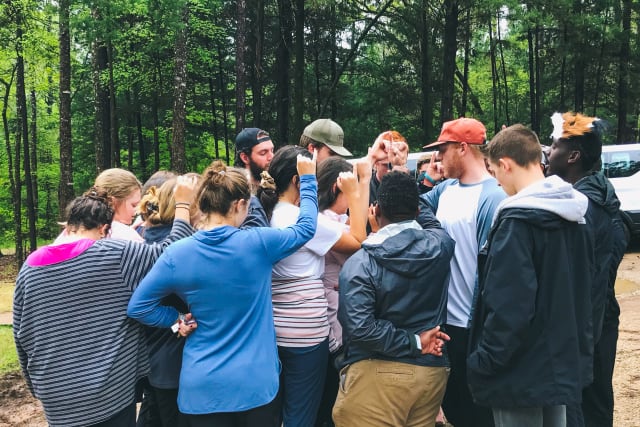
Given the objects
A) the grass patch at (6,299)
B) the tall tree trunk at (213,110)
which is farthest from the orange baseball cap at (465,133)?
the tall tree trunk at (213,110)

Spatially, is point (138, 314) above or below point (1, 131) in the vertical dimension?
below

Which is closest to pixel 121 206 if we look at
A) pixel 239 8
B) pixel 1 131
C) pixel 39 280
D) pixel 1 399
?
pixel 39 280

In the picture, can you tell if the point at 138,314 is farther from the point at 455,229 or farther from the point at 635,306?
the point at 635,306

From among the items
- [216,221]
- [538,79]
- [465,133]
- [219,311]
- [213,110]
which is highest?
[538,79]

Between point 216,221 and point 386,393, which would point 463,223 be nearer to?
point 386,393

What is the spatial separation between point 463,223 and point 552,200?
2.96 feet

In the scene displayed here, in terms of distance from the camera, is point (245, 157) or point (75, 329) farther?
point (245, 157)

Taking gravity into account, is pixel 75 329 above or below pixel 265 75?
below

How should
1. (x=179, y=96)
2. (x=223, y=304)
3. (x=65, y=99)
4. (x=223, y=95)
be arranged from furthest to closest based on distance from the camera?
(x=223, y=95)
(x=179, y=96)
(x=65, y=99)
(x=223, y=304)

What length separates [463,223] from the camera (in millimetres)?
3156

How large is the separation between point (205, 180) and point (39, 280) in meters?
0.90

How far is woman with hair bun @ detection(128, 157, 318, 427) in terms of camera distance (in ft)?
7.70

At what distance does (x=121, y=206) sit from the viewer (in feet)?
10.1

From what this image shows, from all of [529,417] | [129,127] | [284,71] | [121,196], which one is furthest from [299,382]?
[129,127]
